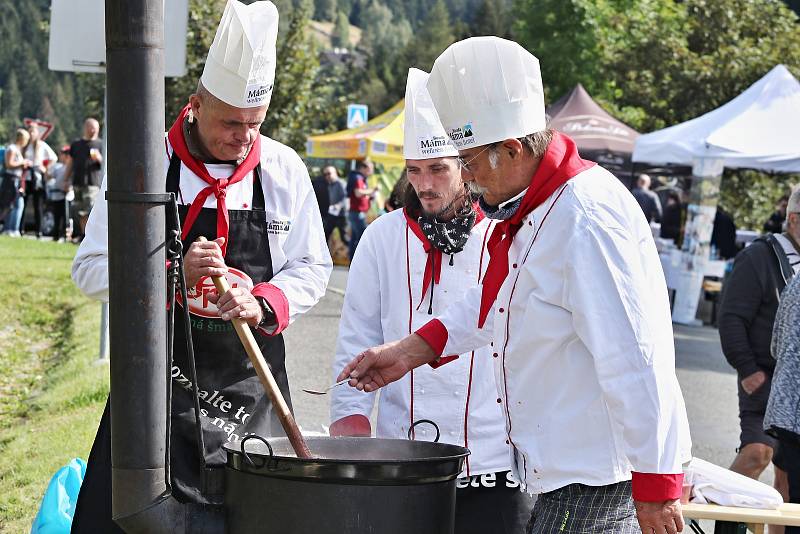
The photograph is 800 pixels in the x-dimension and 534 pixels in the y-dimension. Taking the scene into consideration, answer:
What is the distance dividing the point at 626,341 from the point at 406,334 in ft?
4.23

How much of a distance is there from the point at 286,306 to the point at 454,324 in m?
0.48

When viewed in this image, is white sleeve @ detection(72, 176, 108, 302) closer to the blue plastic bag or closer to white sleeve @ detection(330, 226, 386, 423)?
white sleeve @ detection(330, 226, 386, 423)

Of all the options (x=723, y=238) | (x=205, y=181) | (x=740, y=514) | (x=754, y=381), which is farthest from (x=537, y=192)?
(x=723, y=238)

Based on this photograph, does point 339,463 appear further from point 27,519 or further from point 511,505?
point 27,519

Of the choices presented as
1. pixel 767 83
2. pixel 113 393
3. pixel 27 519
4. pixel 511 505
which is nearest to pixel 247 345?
pixel 113 393

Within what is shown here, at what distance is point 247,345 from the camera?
3.04 meters

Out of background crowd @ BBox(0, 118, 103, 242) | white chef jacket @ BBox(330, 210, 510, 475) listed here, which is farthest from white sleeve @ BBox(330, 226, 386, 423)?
background crowd @ BBox(0, 118, 103, 242)

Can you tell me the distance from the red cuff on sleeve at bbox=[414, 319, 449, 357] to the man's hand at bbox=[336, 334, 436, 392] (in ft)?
0.05

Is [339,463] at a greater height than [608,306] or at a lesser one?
lesser

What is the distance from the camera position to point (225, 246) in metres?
3.54

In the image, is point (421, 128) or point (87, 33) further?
point (87, 33)

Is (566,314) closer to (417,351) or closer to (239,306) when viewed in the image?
(417,351)

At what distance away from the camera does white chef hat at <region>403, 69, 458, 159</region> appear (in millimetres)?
3959

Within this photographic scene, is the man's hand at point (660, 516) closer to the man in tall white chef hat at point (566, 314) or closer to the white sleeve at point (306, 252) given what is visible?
the man in tall white chef hat at point (566, 314)
